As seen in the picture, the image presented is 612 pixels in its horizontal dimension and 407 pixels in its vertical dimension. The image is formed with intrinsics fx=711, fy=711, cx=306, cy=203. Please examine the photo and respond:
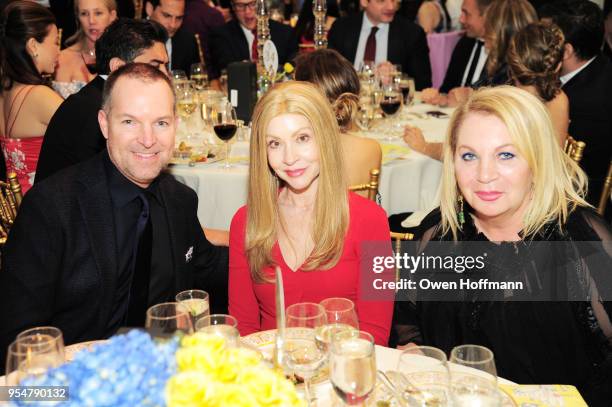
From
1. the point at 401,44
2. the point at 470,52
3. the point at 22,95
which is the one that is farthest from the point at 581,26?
the point at 22,95

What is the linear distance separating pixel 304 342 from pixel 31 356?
566 millimetres

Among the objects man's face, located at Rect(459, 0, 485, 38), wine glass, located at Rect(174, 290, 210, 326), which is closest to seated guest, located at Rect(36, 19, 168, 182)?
wine glass, located at Rect(174, 290, 210, 326)

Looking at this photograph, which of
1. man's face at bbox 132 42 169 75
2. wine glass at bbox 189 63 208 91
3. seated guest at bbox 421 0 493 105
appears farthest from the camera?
seated guest at bbox 421 0 493 105

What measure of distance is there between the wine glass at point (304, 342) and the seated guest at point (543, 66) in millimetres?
2741

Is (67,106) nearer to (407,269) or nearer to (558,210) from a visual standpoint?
(407,269)

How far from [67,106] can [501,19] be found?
9.38ft

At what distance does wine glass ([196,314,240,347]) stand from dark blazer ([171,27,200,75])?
5213 mm

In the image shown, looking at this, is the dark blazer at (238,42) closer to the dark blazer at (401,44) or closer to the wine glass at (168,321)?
the dark blazer at (401,44)

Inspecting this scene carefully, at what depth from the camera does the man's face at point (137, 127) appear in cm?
241

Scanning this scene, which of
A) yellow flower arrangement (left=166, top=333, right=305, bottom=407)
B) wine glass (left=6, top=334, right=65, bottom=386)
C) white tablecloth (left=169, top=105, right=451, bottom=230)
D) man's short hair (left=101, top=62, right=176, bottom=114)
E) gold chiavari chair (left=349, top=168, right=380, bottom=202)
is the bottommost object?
white tablecloth (left=169, top=105, right=451, bottom=230)

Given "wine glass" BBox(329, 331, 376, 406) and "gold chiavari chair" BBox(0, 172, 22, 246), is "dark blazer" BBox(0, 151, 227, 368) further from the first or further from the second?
"wine glass" BBox(329, 331, 376, 406)

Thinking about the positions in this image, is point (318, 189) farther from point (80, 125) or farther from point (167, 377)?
point (80, 125)

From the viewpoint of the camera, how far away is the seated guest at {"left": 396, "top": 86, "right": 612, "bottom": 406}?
2109 millimetres

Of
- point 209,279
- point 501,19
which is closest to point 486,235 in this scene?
point 209,279
